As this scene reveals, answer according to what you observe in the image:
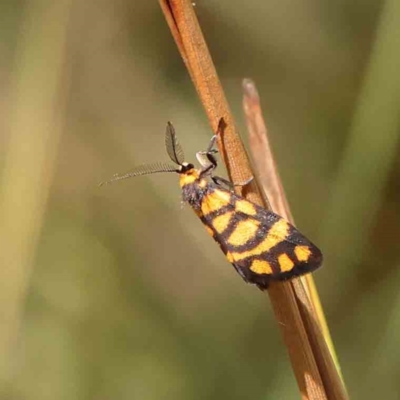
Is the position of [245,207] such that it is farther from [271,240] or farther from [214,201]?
[214,201]

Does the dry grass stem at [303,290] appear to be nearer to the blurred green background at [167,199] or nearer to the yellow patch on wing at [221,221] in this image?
the yellow patch on wing at [221,221]

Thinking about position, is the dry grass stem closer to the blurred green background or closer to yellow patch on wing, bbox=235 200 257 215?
yellow patch on wing, bbox=235 200 257 215

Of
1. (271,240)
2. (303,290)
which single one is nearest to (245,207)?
(271,240)

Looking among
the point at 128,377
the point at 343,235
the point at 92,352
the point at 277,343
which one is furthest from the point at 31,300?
the point at 343,235

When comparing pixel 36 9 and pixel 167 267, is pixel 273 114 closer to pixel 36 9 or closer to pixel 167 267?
pixel 167 267

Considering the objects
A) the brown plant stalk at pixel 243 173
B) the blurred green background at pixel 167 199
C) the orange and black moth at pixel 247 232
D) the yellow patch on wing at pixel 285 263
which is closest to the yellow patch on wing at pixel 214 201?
the orange and black moth at pixel 247 232

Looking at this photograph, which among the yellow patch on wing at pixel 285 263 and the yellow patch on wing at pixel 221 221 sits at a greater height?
the yellow patch on wing at pixel 221 221

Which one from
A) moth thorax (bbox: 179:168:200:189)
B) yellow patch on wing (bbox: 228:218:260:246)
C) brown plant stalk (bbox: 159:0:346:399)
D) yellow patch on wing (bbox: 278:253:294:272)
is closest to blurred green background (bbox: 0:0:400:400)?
moth thorax (bbox: 179:168:200:189)
